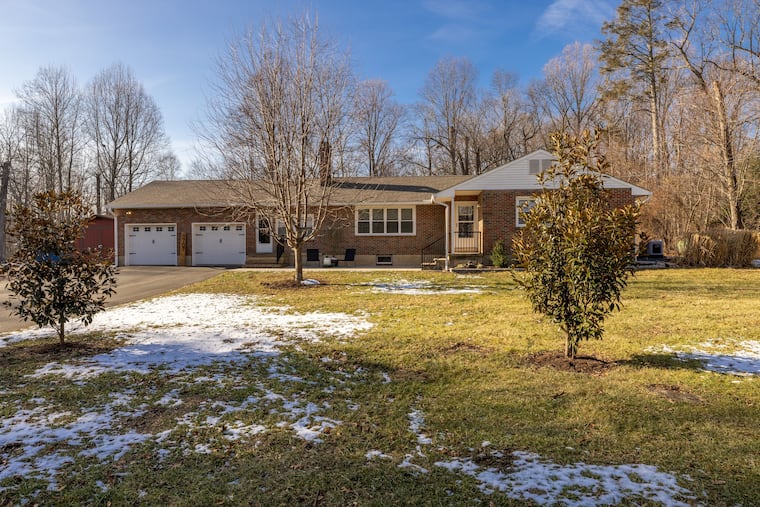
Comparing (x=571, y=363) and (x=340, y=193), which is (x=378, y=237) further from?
(x=571, y=363)

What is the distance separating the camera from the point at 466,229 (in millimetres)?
19875

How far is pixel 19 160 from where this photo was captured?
3014cm

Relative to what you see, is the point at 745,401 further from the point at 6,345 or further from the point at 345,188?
the point at 345,188

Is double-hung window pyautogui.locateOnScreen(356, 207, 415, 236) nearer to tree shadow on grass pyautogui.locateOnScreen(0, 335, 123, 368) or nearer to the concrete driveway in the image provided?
the concrete driveway

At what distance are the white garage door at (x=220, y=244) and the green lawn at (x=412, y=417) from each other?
45.3ft

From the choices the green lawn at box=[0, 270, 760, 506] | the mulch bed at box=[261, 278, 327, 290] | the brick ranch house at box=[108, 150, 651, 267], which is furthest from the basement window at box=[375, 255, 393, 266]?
the green lawn at box=[0, 270, 760, 506]

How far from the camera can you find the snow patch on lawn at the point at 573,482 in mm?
2652

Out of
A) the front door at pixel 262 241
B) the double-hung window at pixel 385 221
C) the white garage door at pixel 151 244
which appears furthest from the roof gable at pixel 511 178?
the white garage door at pixel 151 244

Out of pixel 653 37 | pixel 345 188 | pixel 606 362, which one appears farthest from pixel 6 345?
pixel 653 37

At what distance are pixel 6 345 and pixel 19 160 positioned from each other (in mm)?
31393

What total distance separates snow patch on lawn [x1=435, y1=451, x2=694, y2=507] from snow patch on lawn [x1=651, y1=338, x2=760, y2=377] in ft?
10.0

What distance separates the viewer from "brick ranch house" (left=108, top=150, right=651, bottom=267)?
17.5 m

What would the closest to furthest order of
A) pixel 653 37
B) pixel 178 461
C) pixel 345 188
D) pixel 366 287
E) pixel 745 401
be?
pixel 178 461, pixel 745 401, pixel 366 287, pixel 345 188, pixel 653 37

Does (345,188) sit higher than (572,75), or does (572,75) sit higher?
(572,75)
